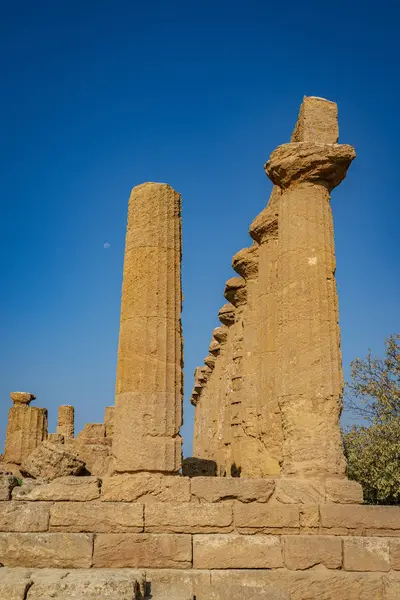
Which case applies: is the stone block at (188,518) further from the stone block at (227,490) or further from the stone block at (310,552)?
the stone block at (310,552)

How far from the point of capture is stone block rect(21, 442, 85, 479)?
11828mm

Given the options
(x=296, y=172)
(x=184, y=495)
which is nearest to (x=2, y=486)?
(x=184, y=495)

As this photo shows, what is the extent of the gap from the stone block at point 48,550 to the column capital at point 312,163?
6.73m

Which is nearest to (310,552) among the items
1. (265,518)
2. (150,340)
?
(265,518)

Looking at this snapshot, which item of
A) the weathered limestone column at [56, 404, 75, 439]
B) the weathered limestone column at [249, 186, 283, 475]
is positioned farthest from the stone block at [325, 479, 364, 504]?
the weathered limestone column at [56, 404, 75, 439]

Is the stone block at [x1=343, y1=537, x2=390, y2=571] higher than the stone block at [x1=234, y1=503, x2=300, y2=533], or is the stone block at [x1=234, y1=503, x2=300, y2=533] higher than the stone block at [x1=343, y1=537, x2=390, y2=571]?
the stone block at [x1=234, y1=503, x2=300, y2=533]

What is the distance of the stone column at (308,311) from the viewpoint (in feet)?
32.5

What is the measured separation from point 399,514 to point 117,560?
411cm

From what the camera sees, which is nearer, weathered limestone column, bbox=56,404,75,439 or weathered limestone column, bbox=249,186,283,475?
weathered limestone column, bbox=249,186,283,475

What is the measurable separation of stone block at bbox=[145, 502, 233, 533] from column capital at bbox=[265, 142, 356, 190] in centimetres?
566

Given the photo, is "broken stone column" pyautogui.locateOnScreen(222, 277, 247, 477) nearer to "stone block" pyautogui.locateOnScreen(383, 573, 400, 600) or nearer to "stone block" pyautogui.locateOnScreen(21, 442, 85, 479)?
"stone block" pyautogui.locateOnScreen(21, 442, 85, 479)

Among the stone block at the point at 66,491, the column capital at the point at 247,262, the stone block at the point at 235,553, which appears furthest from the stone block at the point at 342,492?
the column capital at the point at 247,262

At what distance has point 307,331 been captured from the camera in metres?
10.3

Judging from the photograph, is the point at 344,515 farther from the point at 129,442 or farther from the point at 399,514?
the point at 129,442
